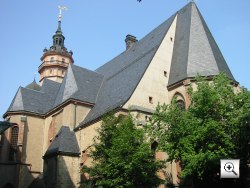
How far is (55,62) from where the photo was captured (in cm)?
5275

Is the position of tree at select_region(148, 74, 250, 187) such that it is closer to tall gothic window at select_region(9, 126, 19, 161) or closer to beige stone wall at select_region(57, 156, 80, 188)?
beige stone wall at select_region(57, 156, 80, 188)

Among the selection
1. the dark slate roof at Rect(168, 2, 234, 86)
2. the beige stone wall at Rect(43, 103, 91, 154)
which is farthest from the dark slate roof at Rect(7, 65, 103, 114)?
the dark slate roof at Rect(168, 2, 234, 86)

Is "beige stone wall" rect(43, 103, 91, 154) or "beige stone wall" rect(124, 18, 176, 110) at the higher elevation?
"beige stone wall" rect(124, 18, 176, 110)

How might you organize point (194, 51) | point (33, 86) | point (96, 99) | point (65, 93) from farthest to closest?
point (33, 86), point (65, 93), point (96, 99), point (194, 51)

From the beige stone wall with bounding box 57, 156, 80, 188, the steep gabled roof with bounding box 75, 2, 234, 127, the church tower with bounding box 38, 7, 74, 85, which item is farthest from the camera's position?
the church tower with bounding box 38, 7, 74, 85

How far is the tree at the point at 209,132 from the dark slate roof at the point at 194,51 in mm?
7221

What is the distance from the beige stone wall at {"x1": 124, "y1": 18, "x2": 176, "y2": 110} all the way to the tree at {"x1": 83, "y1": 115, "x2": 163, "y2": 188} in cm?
465

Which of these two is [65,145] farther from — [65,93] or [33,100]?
[33,100]

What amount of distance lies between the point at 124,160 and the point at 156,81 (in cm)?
984

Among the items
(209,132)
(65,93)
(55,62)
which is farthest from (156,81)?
(55,62)

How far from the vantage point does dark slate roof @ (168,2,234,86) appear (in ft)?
81.6

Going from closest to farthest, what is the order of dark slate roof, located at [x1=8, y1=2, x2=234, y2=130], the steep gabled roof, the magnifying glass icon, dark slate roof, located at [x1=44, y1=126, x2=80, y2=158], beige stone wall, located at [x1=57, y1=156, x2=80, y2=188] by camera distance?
the magnifying glass icon → beige stone wall, located at [x1=57, y1=156, x2=80, y2=188] → dark slate roof, located at [x1=44, y1=126, x2=80, y2=158] → the steep gabled roof → dark slate roof, located at [x1=8, y1=2, x2=234, y2=130]

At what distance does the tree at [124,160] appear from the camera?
1719cm

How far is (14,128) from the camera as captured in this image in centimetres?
3198
